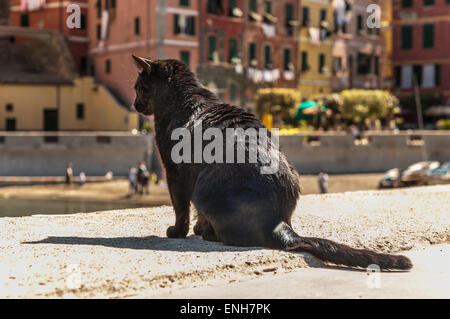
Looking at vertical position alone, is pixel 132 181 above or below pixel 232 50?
below

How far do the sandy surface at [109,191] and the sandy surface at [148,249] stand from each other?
74.6 feet

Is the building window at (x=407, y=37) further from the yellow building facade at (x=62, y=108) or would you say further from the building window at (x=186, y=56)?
the yellow building facade at (x=62, y=108)

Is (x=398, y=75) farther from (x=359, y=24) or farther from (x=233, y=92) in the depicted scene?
(x=233, y=92)

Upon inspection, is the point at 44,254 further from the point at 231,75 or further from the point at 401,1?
the point at 401,1

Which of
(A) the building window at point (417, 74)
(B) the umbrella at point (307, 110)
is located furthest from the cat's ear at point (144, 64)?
(A) the building window at point (417, 74)

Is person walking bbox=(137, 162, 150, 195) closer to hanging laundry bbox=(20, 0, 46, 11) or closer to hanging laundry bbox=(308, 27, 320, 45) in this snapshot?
hanging laundry bbox=(20, 0, 46, 11)

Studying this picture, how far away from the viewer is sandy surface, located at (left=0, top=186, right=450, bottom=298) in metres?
6.12

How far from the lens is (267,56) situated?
58188mm

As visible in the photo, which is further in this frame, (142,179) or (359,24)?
(359,24)

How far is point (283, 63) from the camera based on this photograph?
5925 centimetres

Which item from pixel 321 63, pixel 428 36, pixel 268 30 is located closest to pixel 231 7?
pixel 268 30
